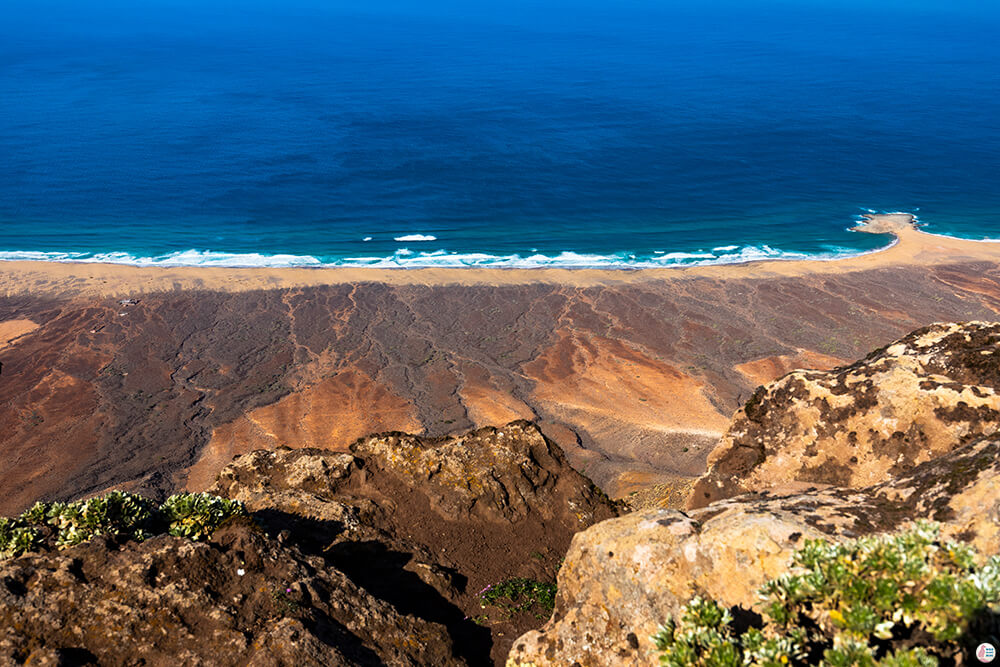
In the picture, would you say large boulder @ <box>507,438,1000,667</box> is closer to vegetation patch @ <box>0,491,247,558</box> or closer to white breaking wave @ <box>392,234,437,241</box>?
vegetation patch @ <box>0,491,247,558</box>

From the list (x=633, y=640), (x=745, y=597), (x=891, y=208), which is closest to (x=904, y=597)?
(x=745, y=597)

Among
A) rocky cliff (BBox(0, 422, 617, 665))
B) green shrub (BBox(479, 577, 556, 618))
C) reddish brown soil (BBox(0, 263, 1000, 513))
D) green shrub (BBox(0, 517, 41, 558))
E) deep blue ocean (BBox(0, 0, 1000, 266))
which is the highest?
deep blue ocean (BBox(0, 0, 1000, 266))

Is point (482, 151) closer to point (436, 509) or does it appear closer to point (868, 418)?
point (436, 509)

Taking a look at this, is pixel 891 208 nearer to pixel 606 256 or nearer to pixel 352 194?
pixel 606 256

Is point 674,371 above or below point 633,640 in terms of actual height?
below

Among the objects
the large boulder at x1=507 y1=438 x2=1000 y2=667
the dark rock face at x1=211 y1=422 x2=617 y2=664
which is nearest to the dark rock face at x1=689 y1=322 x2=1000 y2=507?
the large boulder at x1=507 y1=438 x2=1000 y2=667

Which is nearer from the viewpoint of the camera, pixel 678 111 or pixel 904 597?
pixel 904 597

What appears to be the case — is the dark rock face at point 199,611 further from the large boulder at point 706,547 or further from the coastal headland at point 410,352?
the coastal headland at point 410,352
